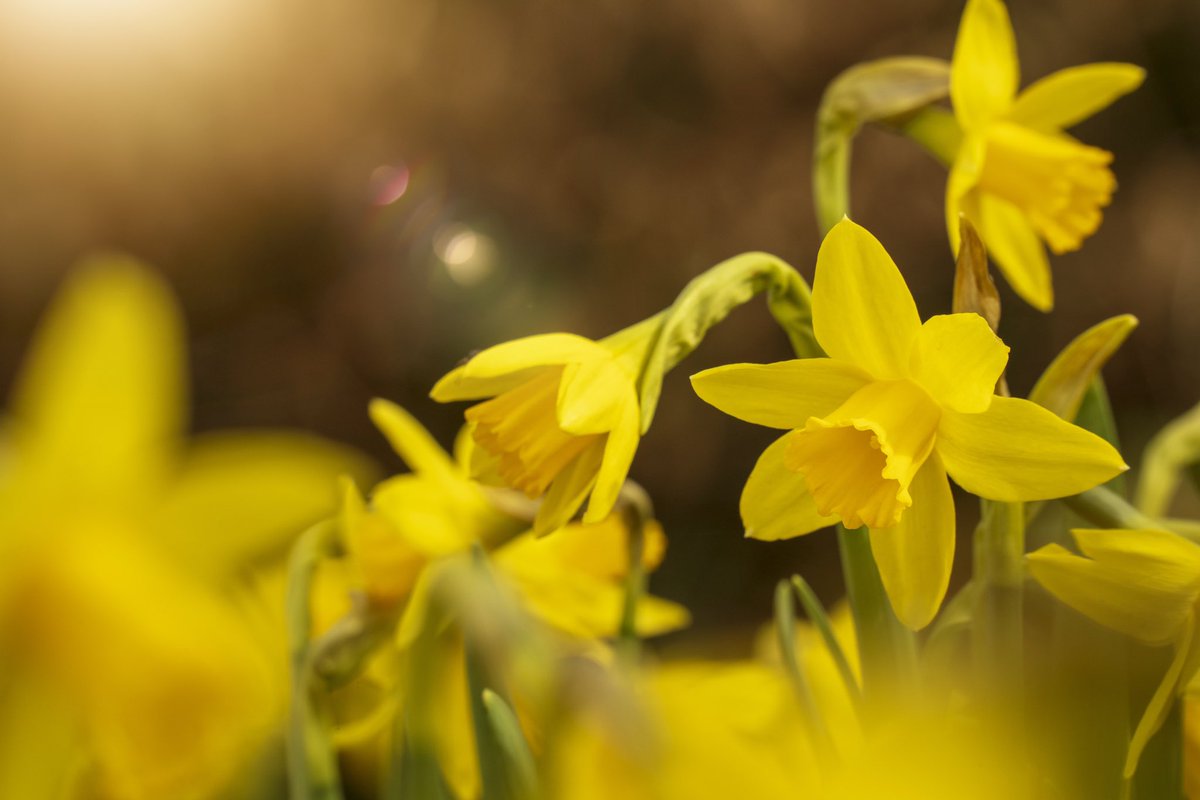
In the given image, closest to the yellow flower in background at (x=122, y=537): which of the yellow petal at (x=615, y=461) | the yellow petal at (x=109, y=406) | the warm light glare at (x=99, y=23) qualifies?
the yellow petal at (x=109, y=406)

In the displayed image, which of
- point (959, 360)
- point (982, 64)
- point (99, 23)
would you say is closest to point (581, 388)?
point (959, 360)

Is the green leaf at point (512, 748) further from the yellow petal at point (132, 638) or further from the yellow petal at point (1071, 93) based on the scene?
the yellow petal at point (1071, 93)

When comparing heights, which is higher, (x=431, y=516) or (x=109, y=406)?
(x=109, y=406)

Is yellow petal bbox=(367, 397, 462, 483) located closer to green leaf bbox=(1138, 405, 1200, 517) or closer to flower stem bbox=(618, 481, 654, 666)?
flower stem bbox=(618, 481, 654, 666)

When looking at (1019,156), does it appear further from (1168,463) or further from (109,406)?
(109,406)

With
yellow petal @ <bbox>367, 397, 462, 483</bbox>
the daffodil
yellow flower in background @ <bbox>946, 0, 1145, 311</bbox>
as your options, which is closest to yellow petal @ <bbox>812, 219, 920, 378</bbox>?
the daffodil

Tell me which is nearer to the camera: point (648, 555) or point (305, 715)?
point (305, 715)
